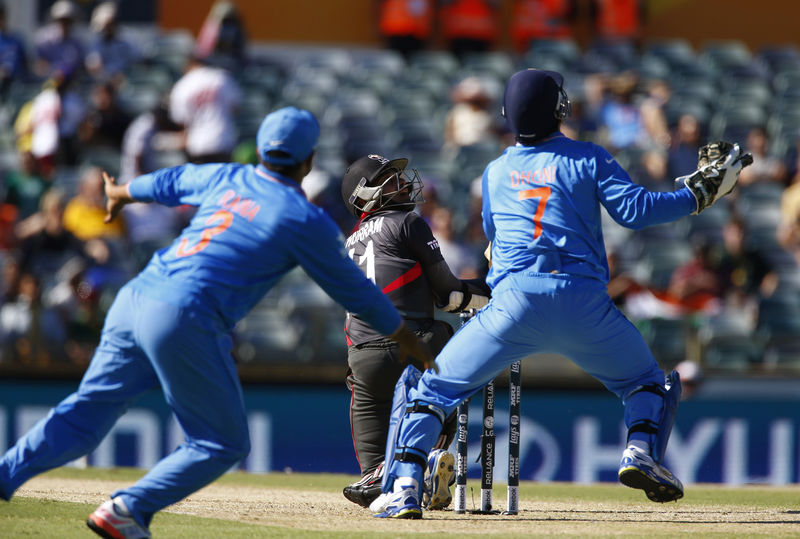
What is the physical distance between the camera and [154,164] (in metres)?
13.3

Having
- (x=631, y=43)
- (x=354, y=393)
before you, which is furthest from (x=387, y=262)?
(x=631, y=43)

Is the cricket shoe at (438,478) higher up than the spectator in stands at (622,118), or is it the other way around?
the spectator in stands at (622,118)

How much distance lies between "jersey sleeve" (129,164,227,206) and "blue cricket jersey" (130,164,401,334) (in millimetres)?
67

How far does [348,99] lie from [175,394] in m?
11.2

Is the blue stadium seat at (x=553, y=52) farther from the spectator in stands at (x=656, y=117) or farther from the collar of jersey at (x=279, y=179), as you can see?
the collar of jersey at (x=279, y=179)

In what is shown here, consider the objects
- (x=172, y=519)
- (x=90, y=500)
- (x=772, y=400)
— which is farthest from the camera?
(x=772, y=400)

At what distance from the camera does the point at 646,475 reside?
5.43 meters

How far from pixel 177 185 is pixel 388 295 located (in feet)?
5.21

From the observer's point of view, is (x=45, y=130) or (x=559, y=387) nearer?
(x=559, y=387)

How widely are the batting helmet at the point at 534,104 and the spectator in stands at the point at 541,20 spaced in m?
12.5

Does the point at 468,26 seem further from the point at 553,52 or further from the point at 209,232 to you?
the point at 209,232

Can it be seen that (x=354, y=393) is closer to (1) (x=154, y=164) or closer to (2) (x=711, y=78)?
(1) (x=154, y=164)

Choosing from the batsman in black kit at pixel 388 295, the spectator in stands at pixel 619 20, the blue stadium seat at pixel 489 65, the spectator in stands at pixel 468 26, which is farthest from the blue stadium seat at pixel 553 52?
the batsman in black kit at pixel 388 295

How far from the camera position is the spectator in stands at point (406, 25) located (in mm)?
17453
